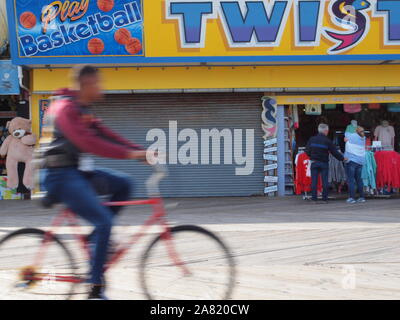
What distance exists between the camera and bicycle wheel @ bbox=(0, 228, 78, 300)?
166 inches

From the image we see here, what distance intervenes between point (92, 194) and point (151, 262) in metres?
0.70

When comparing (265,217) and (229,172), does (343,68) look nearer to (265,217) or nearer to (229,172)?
(229,172)

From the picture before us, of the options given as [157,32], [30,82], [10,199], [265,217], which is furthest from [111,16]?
[265,217]

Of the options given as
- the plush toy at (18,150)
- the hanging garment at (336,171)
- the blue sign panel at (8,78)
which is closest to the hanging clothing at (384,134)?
the hanging garment at (336,171)

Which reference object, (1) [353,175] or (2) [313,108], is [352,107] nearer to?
(2) [313,108]

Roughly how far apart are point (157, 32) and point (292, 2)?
3.24 m

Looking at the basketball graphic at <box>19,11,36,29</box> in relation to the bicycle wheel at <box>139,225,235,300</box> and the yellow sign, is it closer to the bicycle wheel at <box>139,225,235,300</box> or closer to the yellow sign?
the yellow sign

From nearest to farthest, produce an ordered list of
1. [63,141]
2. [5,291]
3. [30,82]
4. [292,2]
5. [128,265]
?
[63,141]
[5,291]
[128,265]
[292,2]
[30,82]

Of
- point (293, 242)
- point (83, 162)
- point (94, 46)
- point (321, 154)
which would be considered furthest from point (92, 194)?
point (94, 46)

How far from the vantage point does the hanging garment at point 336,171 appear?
44.9 ft

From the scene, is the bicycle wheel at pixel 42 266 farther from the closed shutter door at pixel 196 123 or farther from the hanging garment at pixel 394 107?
the hanging garment at pixel 394 107

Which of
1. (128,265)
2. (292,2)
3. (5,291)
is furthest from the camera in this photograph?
(292,2)

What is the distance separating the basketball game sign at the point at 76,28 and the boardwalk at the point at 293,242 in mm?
3760

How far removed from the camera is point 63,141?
13.1ft
